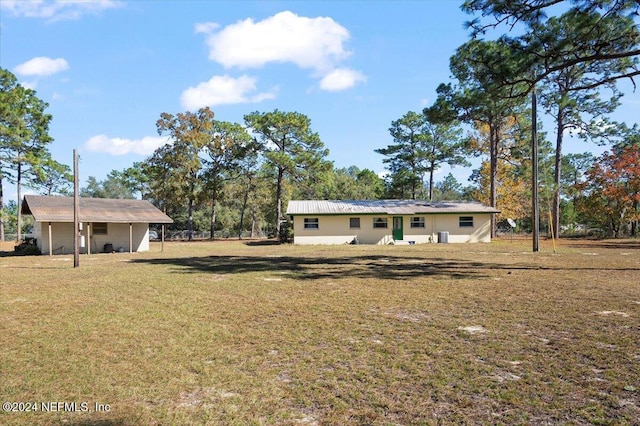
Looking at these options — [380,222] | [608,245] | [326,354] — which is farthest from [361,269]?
[608,245]

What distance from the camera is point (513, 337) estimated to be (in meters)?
5.45

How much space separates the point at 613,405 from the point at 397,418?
1859mm

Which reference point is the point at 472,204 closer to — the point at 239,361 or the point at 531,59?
the point at 531,59

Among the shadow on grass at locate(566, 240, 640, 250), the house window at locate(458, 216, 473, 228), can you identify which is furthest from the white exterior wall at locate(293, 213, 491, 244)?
the shadow on grass at locate(566, 240, 640, 250)

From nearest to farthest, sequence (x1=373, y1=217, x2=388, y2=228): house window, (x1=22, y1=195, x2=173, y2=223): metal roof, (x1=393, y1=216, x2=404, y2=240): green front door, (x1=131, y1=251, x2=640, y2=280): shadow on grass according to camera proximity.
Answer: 1. (x1=131, y1=251, x2=640, y2=280): shadow on grass
2. (x1=22, y1=195, x2=173, y2=223): metal roof
3. (x1=393, y1=216, x2=404, y2=240): green front door
4. (x1=373, y1=217, x2=388, y2=228): house window

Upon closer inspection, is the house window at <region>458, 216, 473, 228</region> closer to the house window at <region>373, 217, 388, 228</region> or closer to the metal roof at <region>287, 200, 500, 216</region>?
the metal roof at <region>287, 200, 500, 216</region>

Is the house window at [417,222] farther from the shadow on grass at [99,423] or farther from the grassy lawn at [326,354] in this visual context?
the shadow on grass at [99,423]

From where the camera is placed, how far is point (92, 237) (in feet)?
76.9

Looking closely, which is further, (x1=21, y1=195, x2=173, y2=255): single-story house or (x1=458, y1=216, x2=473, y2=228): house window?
(x1=458, y1=216, x2=473, y2=228): house window

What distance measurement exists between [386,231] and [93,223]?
1860 cm

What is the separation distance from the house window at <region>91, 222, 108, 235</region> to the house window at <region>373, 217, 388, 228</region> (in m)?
17.2

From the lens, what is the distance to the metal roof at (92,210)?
21.1 m

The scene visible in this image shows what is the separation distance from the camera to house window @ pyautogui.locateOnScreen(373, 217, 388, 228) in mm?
28542

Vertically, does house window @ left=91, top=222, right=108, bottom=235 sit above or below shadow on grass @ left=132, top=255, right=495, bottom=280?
above
